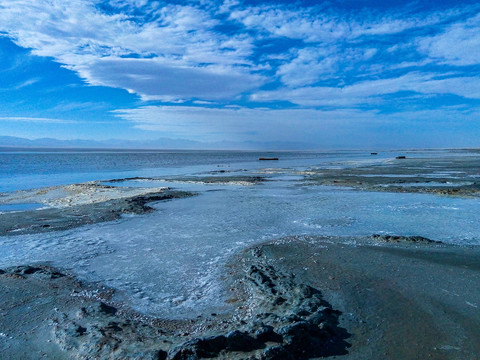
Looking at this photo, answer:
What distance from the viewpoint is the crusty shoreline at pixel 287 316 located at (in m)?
4.79

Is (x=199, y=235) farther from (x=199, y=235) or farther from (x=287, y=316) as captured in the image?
(x=287, y=316)

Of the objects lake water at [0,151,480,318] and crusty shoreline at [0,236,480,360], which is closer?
crusty shoreline at [0,236,480,360]

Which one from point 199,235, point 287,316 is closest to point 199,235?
point 199,235

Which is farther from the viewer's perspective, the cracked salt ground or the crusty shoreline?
the cracked salt ground

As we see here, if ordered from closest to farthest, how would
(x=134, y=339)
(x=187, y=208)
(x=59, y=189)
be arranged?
(x=134, y=339) → (x=187, y=208) → (x=59, y=189)

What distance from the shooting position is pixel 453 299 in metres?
6.33

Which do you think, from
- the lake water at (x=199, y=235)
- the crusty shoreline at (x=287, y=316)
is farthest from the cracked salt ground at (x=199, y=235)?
the crusty shoreline at (x=287, y=316)

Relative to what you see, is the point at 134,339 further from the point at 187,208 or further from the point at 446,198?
the point at 446,198

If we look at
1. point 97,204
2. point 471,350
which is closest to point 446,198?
point 471,350

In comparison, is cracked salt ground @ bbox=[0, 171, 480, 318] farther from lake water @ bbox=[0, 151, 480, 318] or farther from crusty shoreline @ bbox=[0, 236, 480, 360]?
crusty shoreline @ bbox=[0, 236, 480, 360]

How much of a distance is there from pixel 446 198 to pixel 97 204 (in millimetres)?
18642

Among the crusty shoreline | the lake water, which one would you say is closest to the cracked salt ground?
the lake water

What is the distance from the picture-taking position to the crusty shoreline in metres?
4.79

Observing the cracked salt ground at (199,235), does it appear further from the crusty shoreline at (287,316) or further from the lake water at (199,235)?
the crusty shoreline at (287,316)
